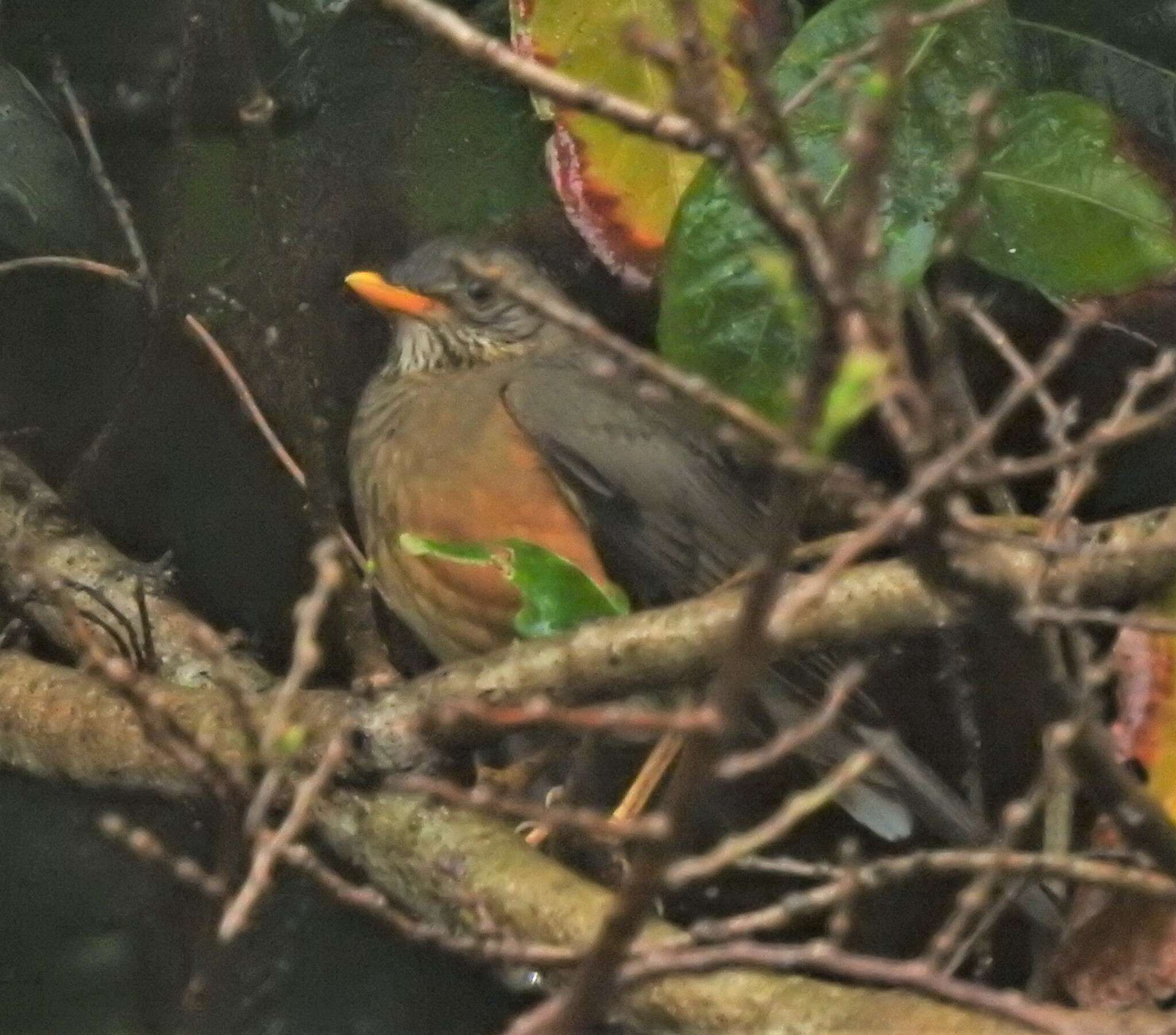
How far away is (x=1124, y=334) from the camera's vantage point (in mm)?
2408

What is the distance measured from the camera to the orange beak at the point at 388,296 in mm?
2617

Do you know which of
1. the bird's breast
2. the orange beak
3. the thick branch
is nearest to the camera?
the thick branch

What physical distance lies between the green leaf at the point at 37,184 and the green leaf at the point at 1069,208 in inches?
47.6

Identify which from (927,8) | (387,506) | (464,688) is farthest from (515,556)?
(927,8)

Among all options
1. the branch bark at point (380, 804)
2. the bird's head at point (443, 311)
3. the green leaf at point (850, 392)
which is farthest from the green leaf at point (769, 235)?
the green leaf at point (850, 392)

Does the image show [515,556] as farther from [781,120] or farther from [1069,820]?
[781,120]

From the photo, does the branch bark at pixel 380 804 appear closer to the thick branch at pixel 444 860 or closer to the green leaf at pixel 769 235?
the thick branch at pixel 444 860

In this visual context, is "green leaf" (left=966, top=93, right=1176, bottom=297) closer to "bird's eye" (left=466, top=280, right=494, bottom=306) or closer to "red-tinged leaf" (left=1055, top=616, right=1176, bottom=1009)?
"red-tinged leaf" (left=1055, top=616, right=1176, bottom=1009)

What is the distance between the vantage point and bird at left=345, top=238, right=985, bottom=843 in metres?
2.30

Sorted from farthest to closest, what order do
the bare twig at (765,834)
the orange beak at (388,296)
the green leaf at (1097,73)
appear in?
the orange beak at (388,296), the green leaf at (1097,73), the bare twig at (765,834)

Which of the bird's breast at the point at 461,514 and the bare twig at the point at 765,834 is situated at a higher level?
the bare twig at the point at 765,834

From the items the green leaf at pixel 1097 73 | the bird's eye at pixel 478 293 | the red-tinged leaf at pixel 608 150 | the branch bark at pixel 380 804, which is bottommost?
the branch bark at pixel 380 804

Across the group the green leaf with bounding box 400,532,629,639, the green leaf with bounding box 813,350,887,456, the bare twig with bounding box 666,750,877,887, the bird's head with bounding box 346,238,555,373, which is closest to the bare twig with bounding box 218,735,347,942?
the bare twig with bounding box 666,750,877,887

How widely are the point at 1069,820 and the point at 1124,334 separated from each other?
2.16ft
